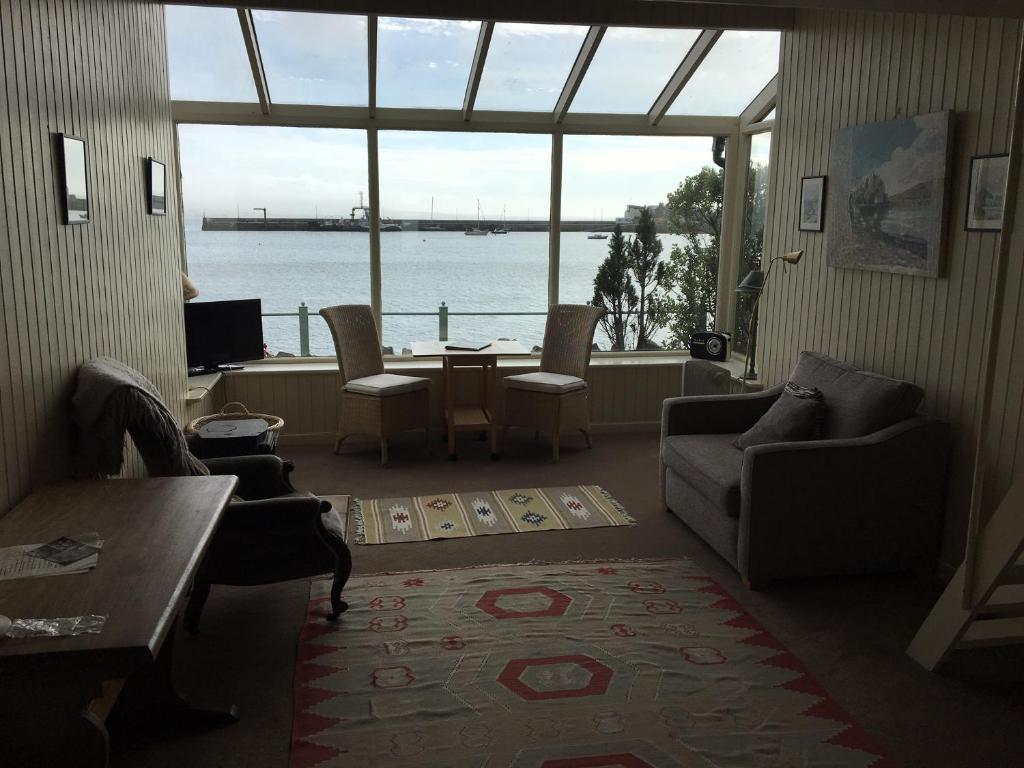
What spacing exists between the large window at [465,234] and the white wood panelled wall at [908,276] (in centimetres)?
198

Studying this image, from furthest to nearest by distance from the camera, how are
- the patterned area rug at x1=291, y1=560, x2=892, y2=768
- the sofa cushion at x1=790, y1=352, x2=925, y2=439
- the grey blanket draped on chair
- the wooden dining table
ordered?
the sofa cushion at x1=790, y1=352, x2=925, y2=439, the grey blanket draped on chair, the patterned area rug at x1=291, y1=560, x2=892, y2=768, the wooden dining table

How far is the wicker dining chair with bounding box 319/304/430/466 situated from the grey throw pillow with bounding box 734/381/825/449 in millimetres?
2412

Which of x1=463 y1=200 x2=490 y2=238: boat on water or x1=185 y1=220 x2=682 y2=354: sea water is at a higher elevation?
x1=463 y1=200 x2=490 y2=238: boat on water

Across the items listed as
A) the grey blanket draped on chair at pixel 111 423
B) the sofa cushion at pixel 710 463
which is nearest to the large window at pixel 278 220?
the sofa cushion at pixel 710 463

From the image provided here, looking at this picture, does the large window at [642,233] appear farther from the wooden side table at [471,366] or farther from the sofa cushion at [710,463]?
the sofa cushion at [710,463]

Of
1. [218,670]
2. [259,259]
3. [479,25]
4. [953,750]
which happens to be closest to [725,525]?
[953,750]

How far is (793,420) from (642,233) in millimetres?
2976

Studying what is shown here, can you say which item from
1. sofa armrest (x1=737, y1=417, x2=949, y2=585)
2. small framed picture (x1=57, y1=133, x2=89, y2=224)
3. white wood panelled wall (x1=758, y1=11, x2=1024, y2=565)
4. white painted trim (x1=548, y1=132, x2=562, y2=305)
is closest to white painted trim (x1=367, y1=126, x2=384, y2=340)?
white painted trim (x1=548, y1=132, x2=562, y2=305)

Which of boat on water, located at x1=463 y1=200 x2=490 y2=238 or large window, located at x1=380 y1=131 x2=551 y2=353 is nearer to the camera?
large window, located at x1=380 y1=131 x2=551 y2=353

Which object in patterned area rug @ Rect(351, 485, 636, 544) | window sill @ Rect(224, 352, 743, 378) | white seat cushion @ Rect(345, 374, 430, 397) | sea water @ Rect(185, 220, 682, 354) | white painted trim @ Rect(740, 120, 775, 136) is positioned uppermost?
white painted trim @ Rect(740, 120, 775, 136)

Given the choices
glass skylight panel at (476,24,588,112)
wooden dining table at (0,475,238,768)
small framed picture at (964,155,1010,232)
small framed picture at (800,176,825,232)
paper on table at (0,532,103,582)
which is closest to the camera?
wooden dining table at (0,475,238,768)

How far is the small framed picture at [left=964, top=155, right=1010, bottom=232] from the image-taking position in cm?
333

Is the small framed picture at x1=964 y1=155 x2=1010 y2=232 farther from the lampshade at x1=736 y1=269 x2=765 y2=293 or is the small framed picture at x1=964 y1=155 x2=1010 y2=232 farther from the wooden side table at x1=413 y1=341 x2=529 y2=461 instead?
the wooden side table at x1=413 y1=341 x2=529 y2=461

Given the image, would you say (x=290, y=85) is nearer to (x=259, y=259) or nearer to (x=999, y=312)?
(x=259, y=259)
